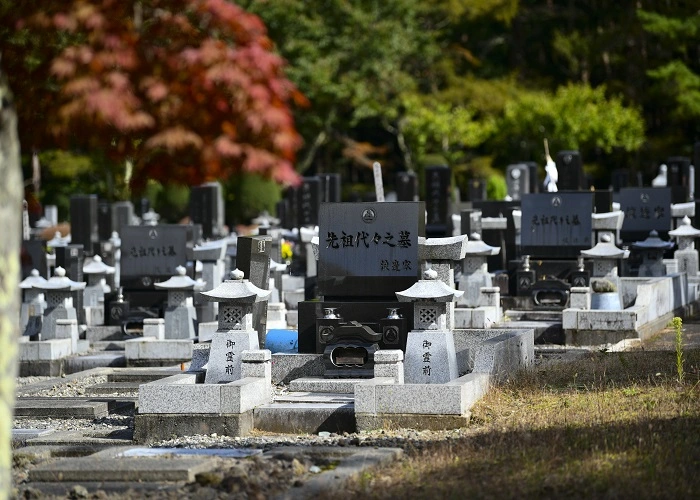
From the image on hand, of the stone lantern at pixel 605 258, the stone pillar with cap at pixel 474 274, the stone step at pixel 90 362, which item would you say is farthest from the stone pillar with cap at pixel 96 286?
the stone lantern at pixel 605 258

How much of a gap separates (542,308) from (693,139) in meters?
28.9

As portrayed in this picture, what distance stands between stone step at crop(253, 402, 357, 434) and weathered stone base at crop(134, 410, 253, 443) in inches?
9.3

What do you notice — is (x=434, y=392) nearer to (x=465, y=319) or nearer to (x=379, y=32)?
(x=465, y=319)

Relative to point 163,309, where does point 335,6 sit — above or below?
above

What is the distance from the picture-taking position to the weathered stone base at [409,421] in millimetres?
11984

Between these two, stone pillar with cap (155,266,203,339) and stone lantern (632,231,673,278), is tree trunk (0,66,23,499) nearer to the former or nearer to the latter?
stone pillar with cap (155,266,203,339)

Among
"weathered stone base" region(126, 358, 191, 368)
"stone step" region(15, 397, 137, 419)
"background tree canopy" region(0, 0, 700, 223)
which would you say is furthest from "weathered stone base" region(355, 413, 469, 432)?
"background tree canopy" region(0, 0, 700, 223)

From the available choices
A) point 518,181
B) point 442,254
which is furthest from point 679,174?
point 442,254

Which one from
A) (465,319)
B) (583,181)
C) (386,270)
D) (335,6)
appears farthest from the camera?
(335,6)

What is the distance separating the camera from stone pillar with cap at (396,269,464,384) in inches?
541

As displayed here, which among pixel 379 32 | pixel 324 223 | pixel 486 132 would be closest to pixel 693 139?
pixel 486 132

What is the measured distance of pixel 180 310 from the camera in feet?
68.0

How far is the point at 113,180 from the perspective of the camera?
157 feet

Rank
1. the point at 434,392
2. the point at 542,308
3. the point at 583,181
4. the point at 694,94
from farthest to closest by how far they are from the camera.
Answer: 1. the point at 694,94
2. the point at 583,181
3. the point at 542,308
4. the point at 434,392
